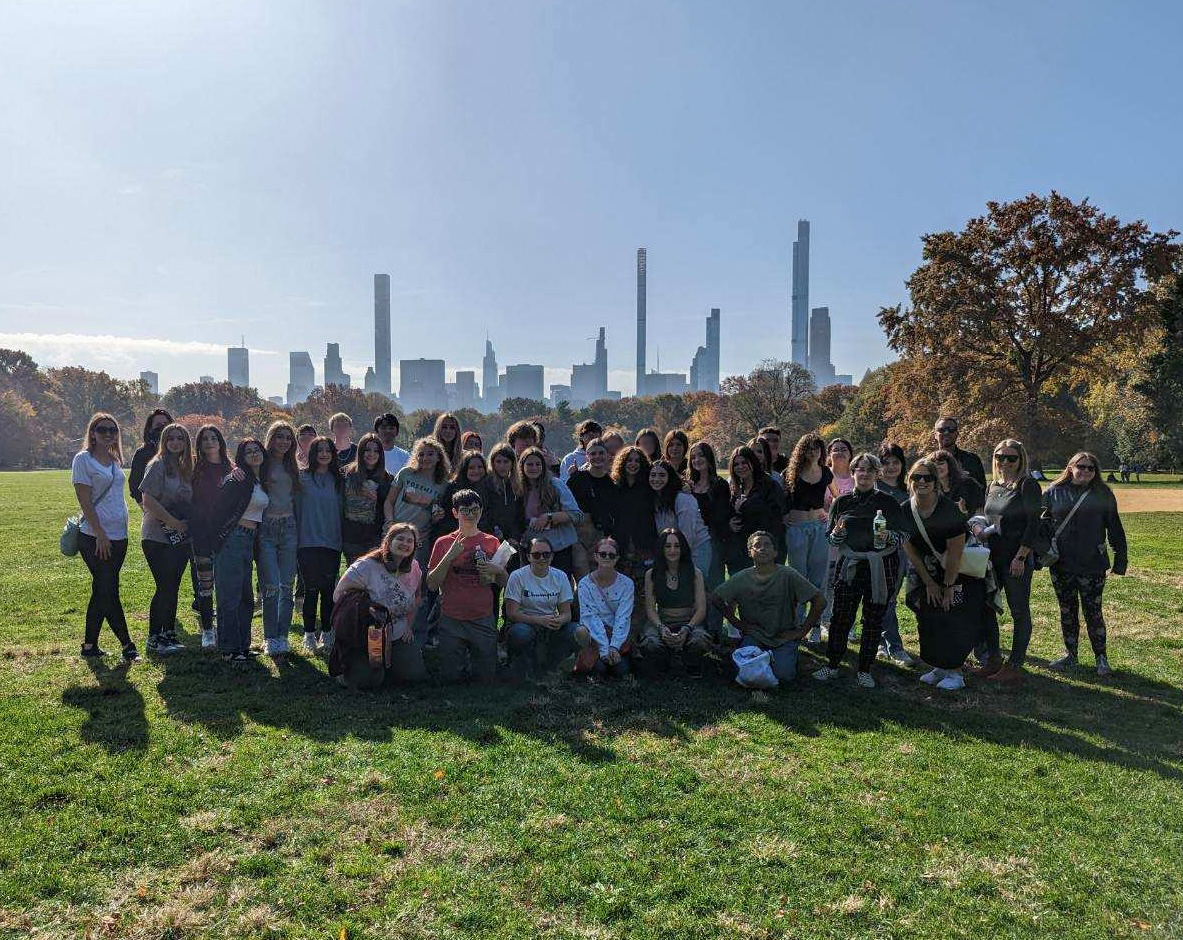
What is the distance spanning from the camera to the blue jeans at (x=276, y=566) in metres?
6.70

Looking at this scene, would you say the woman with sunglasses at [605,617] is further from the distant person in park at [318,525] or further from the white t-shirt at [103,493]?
the white t-shirt at [103,493]

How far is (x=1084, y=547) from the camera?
258 inches

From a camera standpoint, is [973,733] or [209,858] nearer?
[209,858]

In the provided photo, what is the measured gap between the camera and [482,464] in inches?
273

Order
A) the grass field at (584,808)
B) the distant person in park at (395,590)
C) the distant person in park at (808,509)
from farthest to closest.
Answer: the distant person in park at (808,509) < the distant person in park at (395,590) < the grass field at (584,808)

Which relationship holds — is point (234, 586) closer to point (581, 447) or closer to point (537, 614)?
point (537, 614)

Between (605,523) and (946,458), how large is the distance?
3121 mm

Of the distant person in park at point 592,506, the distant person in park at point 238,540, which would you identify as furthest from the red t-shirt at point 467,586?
the distant person in park at point 238,540

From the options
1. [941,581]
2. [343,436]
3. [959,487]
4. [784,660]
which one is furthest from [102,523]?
[959,487]

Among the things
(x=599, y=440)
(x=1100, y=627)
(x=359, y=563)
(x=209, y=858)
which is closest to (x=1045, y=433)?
(x=1100, y=627)

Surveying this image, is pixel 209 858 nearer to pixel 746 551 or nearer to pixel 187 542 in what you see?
pixel 187 542

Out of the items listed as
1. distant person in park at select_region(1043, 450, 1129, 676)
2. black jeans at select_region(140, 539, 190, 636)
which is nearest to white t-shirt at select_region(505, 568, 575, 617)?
black jeans at select_region(140, 539, 190, 636)

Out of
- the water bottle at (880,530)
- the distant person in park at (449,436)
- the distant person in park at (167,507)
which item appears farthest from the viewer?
the distant person in park at (449,436)

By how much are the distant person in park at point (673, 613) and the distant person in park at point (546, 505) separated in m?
0.84
